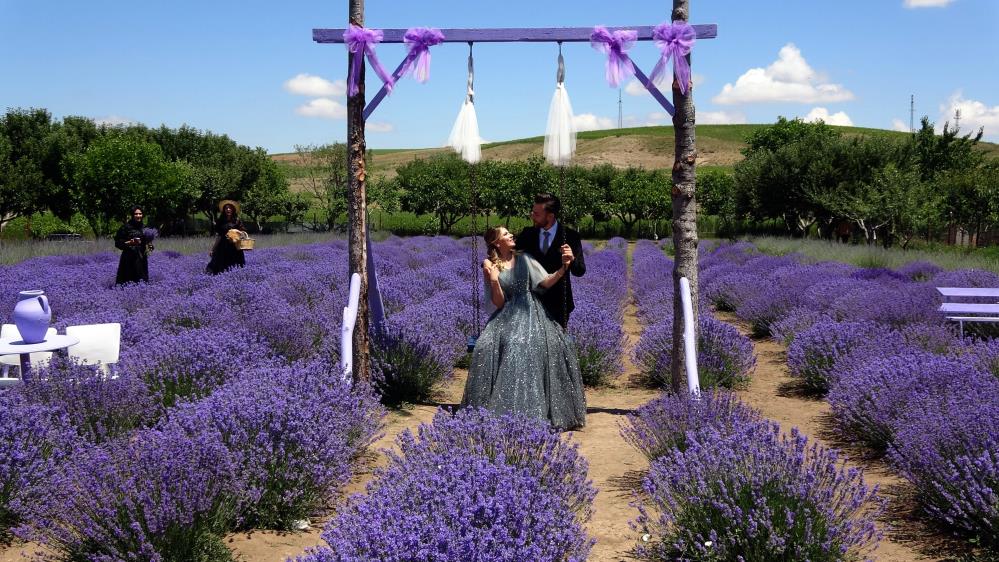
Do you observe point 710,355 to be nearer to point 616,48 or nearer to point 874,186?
point 616,48

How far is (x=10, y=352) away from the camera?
15.0ft

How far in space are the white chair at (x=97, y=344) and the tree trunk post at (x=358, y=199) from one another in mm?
1675

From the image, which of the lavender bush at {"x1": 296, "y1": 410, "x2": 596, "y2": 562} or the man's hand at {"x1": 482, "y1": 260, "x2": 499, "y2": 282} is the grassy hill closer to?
the man's hand at {"x1": 482, "y1": 260, "x2": 499, "y2": 282}

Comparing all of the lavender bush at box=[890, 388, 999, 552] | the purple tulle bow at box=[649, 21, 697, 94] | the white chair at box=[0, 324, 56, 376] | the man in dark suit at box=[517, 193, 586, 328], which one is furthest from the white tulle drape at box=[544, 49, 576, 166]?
the white chair at box=[0, 324, 56, 376]

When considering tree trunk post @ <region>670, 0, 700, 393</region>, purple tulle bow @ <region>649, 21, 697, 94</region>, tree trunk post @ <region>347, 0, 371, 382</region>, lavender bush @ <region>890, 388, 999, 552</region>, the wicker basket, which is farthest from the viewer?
the wicker basket

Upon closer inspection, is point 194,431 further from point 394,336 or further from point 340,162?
point 340,162

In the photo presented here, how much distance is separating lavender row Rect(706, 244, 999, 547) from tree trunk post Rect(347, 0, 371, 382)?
10.6 feet

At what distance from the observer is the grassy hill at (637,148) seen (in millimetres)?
88625

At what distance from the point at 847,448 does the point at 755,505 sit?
238cm

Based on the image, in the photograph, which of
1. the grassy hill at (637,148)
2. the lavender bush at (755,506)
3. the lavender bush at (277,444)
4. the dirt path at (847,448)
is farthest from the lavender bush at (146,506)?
the grassy hill at (637,148)

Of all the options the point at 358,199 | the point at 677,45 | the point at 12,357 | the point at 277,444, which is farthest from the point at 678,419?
the point at 12,357

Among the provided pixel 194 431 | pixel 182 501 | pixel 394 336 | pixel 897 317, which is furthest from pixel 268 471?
pixel 897 317

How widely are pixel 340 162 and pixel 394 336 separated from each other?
108 feet

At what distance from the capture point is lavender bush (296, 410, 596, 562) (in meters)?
2.32
